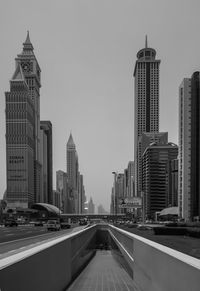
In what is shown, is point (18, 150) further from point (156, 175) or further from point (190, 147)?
point (190, 147)

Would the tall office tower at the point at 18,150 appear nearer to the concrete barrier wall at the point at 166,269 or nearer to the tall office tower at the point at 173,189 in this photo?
the tall office tower at the point at 173,189

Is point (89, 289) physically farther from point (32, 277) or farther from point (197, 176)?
point (197, 176)

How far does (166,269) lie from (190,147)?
134 meters

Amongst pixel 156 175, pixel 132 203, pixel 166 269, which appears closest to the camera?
pixel 166 269

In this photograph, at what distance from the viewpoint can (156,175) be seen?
6585 inches

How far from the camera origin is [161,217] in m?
163

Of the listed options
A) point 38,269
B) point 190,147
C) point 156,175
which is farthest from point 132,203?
point 38,269

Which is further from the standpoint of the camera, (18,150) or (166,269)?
(18,150)

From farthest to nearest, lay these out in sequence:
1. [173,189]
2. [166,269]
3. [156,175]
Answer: [173,189], [156,175], [166,269]

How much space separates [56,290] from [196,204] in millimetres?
130996

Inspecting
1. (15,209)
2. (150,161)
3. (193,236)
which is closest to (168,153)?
(150,161)

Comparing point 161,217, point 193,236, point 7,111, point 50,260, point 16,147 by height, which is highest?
point 7,111

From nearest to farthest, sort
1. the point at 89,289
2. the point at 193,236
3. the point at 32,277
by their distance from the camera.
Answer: the point at 32,277 → the point at 89,289 → the point at 193,236

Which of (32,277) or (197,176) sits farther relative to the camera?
(197,176)
